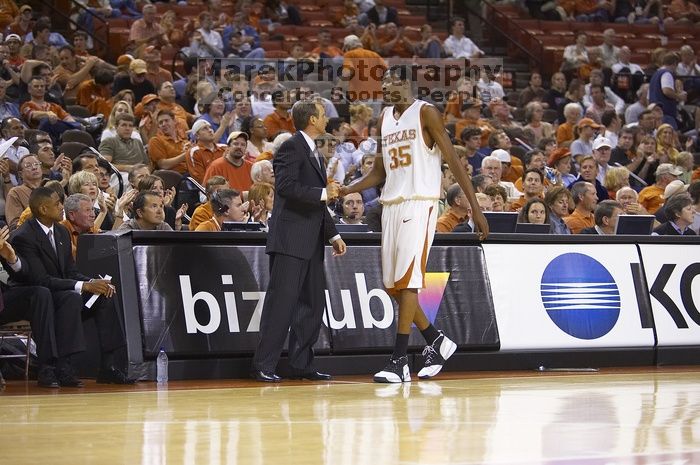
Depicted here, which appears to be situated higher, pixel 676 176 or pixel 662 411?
pixel 676 176

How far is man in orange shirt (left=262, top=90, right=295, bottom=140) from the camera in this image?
17.8 meters

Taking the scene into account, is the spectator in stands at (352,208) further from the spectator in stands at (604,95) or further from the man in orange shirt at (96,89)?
the spectator in stands at (604,95)

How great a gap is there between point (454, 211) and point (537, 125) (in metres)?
7.94

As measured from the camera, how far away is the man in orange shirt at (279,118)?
17.8 metres

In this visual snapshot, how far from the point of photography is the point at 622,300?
1157 cm

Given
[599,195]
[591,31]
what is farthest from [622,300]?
[591,31]

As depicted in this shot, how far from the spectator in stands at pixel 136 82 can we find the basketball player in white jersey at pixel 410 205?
28.3 feet

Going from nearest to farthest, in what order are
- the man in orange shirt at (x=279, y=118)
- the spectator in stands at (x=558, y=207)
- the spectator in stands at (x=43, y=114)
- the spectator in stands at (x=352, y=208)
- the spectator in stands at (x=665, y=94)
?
the spectator in stands at (x=352, y=208) → the spectator in stands at (x=558, y=207) → the spectator in stands at (x=43, y=114) → the man in orange shirt at (x=279, y=118) → the spectator in stands at (x=665, y=94)

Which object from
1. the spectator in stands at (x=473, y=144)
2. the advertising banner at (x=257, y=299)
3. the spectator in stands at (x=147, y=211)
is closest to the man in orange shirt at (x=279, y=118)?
the spectator in stands at (x=473, y=144)

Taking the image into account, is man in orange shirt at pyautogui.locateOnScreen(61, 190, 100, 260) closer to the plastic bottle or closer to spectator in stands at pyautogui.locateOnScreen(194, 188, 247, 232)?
spectator in stands at pyautogui.locateOnScreen(194, 188, 247, 232)

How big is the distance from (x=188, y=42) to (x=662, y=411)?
14955 millimetres

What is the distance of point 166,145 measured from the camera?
1567 centimetres

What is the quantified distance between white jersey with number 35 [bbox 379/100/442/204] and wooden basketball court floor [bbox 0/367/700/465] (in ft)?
4.92

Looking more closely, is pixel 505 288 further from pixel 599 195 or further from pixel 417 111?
pixel 599 195
